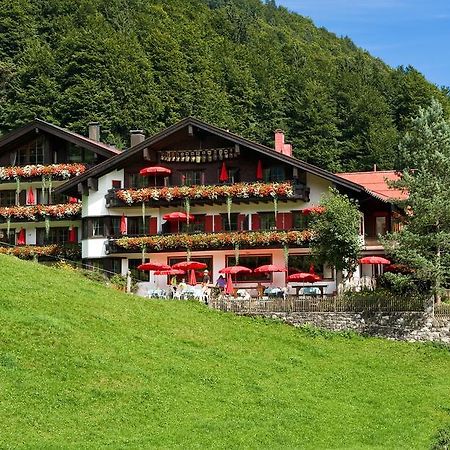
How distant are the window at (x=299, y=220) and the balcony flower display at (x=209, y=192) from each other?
145 cm

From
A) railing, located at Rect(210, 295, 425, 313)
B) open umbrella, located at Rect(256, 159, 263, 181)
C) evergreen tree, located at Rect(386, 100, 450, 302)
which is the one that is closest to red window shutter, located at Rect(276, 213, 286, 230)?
open umbrella, located at Rect(256, 159, 263, 181)

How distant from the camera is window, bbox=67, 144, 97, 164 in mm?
57250

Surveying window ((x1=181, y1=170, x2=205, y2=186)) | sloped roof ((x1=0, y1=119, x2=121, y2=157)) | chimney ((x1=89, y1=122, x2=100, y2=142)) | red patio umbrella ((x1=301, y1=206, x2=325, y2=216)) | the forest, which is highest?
the forest

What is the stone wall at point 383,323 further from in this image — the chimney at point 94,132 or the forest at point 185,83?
the forest at point 185,83

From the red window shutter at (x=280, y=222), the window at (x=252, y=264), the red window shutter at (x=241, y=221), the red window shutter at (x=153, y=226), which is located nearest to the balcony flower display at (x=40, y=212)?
the red window shutter at (x=153, y=226)

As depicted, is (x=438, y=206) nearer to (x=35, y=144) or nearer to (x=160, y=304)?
(x=160, y=304)

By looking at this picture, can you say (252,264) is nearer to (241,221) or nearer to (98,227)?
(241,221)

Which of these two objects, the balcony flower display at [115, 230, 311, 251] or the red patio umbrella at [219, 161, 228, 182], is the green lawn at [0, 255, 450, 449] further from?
the red patio umbrella at [219, 161, 228, 182]

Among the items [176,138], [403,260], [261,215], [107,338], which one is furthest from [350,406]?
[176,138]

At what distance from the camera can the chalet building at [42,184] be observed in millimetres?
55938

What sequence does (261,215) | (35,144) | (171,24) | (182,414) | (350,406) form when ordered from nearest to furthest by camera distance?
1. (182,414)
2. (350,406)
3. (261,215)
4. (35,144)
5. (171,24)

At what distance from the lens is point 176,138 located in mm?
52250

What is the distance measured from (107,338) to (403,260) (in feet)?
41.9

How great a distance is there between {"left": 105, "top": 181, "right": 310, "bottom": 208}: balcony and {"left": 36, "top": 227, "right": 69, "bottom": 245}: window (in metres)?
5.85
